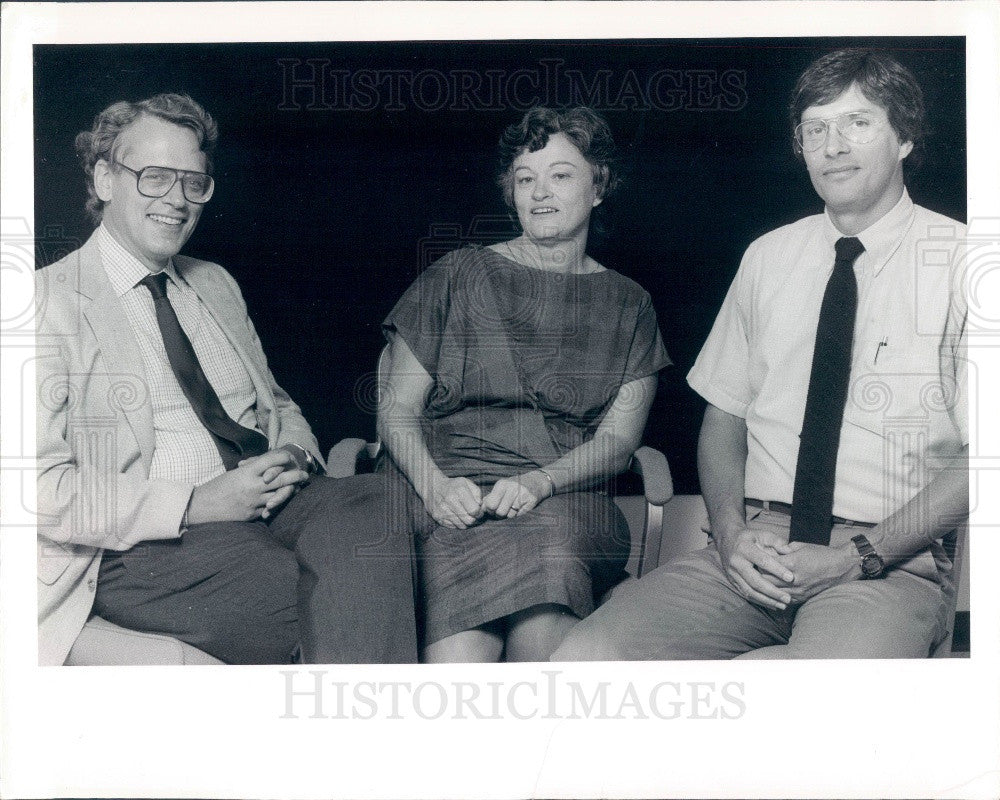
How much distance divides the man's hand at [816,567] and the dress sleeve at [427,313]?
41.8 inches

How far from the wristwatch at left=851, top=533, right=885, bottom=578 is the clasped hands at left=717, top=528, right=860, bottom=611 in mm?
18

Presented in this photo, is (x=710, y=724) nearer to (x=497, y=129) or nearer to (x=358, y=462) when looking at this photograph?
(x=358, y=462)

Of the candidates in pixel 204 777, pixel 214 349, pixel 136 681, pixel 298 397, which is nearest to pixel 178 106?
pixel 214 349

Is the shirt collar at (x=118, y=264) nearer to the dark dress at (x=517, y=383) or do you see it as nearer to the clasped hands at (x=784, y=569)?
the dark dress at (x=517, y=383)

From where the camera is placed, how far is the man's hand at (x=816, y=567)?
268 cm

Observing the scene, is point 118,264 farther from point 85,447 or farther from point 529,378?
point 529,378

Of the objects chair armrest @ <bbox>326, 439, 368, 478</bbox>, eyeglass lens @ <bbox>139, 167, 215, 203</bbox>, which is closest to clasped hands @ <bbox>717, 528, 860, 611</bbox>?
chair armrest @ <bbox>326, 439, 368, 478</bbox>

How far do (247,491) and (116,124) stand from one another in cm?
104

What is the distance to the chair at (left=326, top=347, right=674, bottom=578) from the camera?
2.77 metres

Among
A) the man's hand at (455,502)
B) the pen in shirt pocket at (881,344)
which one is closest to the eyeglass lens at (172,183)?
the man's hand at (455,502)

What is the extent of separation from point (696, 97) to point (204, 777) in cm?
226

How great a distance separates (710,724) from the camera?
2830 mm

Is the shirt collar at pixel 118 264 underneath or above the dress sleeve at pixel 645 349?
above

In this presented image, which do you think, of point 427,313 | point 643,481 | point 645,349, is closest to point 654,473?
point 643,481
